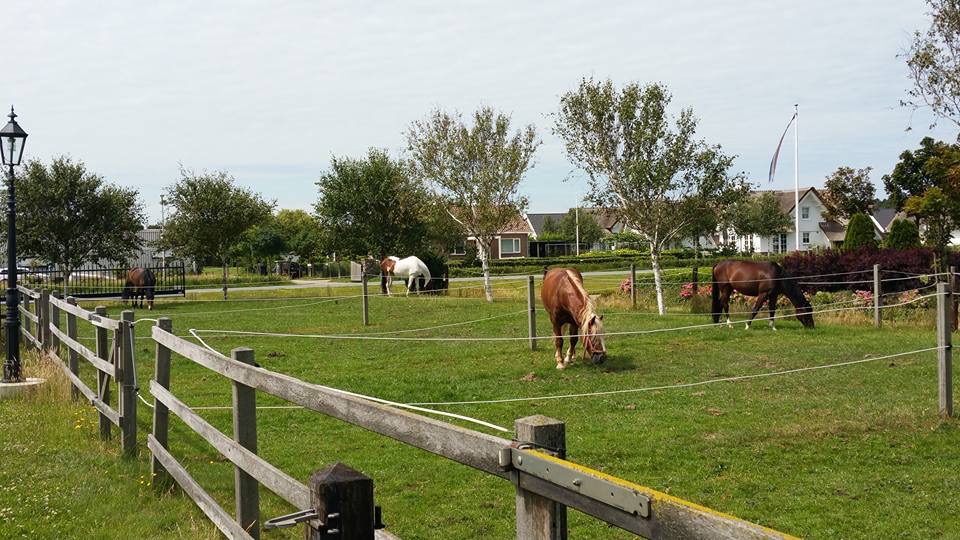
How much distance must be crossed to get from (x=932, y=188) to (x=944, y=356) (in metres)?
23.4

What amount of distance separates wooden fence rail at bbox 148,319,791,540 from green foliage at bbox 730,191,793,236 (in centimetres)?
6558

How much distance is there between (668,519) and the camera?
75.4 inches

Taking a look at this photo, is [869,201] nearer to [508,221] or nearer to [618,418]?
[508,221]

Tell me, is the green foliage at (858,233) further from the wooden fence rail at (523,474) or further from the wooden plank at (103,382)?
the wooden fence rail at (523,474)

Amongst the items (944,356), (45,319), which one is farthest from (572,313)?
(45,319)

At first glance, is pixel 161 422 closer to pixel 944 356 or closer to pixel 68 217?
pixel 944 356

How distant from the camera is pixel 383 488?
6.90m

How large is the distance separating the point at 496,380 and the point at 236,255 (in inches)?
2039

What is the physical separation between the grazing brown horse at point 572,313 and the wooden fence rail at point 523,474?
827cm

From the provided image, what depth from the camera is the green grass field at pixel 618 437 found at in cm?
601

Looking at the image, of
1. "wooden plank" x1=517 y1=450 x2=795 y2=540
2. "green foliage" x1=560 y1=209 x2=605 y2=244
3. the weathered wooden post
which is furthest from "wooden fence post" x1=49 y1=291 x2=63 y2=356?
"green foliage" x1=560 y1=209 x2=605 y2=244

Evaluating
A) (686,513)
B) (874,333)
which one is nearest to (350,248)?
(874,333)

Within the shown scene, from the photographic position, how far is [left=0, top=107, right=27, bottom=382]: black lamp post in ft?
36.1

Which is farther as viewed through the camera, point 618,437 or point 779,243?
point 779,243
